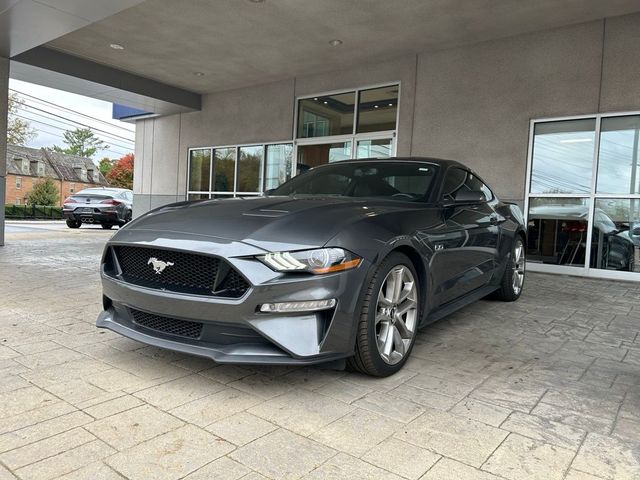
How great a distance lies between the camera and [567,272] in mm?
7109

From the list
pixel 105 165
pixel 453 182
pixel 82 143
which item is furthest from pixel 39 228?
pixel 82 143

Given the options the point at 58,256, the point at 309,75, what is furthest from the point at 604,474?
the point at 309,75

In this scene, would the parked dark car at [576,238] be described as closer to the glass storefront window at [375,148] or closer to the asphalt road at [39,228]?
the glass storefront window at [375,148]

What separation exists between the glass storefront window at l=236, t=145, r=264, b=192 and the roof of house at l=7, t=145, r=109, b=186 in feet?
178

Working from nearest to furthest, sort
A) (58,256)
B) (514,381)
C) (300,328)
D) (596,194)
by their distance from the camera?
(300,328) < (514,381) < (596,194) < (58,256)

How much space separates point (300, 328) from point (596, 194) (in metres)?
6.35

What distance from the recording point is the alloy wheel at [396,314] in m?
2.49

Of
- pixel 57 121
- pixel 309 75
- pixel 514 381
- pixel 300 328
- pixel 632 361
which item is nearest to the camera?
pixel 300 328

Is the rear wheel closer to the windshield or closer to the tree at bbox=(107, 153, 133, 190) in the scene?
the windshield

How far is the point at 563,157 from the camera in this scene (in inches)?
281

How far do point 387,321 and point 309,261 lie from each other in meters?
0.64

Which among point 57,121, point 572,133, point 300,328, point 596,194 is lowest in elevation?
point 300,328

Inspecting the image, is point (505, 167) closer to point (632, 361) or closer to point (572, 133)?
point (572, 133)

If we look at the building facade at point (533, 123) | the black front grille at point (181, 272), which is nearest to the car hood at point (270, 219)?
the black front grille at point (181, 272)
